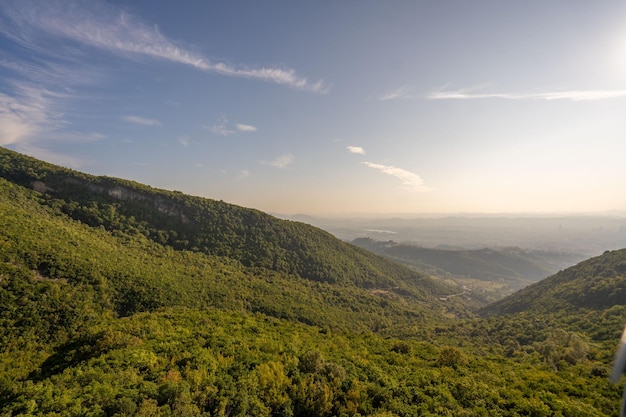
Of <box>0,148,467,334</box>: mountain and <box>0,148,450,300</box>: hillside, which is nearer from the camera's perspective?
<box>0,148,467,334</box>: mountain

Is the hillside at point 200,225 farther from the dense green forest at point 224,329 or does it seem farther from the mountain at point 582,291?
the mountain at point 582,291

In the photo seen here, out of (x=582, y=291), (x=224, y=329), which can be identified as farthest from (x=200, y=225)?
(x=582, y=291)

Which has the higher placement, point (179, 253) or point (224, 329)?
point (224, 329)

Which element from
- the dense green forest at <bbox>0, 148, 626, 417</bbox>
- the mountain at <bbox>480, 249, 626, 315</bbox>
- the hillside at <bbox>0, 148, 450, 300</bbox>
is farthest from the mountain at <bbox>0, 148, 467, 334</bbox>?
the mountain at <bbox>480, 249, 626, 315</bbox>

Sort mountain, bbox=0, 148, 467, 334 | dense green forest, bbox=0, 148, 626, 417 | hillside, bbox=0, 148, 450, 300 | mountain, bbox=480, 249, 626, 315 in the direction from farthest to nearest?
hillside, bbox=0, 148, 450, 300, mountain, bbox=480, 249, 626, 315, mountain, bbox=0, 148, 467, 334, dense green forest, bbox=0, 148, 626, 417

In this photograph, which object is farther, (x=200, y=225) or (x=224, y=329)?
(x=200, y=225)

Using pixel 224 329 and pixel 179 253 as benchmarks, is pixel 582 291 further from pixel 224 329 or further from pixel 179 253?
pixel 179 253

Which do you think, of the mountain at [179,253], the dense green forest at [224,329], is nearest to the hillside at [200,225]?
the mountain at [179,253]

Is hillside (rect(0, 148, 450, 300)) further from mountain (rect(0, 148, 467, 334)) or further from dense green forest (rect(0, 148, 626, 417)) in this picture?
dense green forest (rect(0, 148, 626, 417))
